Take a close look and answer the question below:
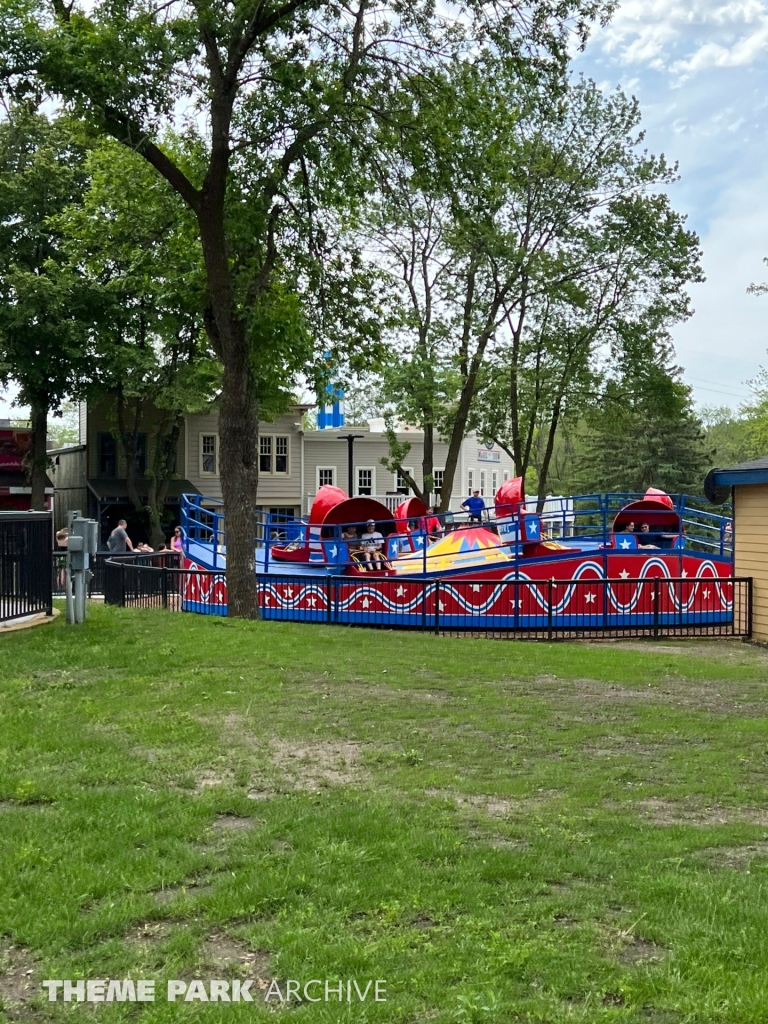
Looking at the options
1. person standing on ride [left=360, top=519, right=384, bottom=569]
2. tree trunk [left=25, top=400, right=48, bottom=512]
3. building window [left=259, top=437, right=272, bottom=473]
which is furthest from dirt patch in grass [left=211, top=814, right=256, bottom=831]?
building window [left=259, top=437, right=272, bottom=473]

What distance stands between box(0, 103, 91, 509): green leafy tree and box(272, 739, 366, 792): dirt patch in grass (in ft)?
104

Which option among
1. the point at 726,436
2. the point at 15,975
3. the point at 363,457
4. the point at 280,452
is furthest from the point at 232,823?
the point at 726,436

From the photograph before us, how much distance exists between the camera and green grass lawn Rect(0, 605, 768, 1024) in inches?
142

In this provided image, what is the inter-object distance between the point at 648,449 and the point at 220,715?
56909mm

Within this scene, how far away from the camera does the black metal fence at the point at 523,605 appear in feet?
56.4

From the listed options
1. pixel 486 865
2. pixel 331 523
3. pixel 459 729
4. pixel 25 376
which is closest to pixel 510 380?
pixel 331 523

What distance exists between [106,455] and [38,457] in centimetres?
489

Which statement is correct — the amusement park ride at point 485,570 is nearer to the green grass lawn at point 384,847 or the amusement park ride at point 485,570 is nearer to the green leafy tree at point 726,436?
the green grass lawn at point 384,847

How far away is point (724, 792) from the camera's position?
6.39 m

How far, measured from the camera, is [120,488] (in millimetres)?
43719

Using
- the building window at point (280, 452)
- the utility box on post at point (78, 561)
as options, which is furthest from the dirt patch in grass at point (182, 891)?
the building window at point (280, 452)

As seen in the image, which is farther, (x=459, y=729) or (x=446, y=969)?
(x=459, y=729)

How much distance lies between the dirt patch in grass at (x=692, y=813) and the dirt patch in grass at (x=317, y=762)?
1.82 metres

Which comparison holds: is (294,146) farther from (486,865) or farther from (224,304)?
(486,865)
